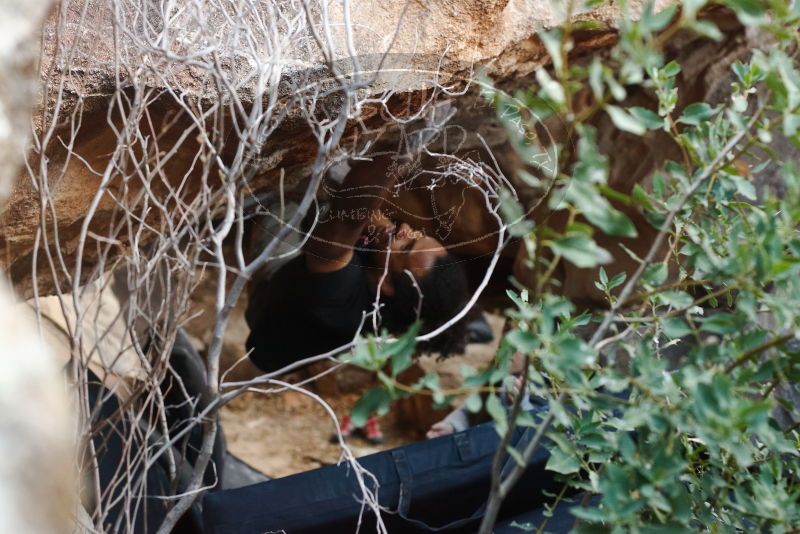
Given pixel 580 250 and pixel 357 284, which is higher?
pixel 580 250

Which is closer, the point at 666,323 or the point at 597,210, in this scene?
the point at 597,210

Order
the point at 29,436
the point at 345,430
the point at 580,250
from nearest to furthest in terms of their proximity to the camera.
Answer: the point at 29,436
the point at 580,250
the point at 345,430

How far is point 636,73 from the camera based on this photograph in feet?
1.62

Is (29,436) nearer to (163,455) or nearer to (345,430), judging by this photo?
(163,455)

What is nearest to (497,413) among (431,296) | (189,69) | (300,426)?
(189,69)

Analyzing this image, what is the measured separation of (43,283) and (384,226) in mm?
786

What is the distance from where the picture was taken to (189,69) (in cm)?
120

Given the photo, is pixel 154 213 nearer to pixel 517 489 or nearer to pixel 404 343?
pixel 517 489

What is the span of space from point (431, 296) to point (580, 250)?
104 cm

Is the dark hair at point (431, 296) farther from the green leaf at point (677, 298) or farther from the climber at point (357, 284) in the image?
the green leaf at point (677, 298)

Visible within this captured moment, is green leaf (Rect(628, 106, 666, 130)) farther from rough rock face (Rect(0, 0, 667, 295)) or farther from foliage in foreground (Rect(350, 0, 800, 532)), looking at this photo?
rough rock face (Rect(0, 0, 667, 295))

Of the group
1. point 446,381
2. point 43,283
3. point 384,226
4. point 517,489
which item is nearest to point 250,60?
point 384,226

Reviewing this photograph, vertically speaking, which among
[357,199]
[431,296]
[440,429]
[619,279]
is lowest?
[440,429]

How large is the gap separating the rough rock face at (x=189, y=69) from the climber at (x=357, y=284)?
0.17 meters
